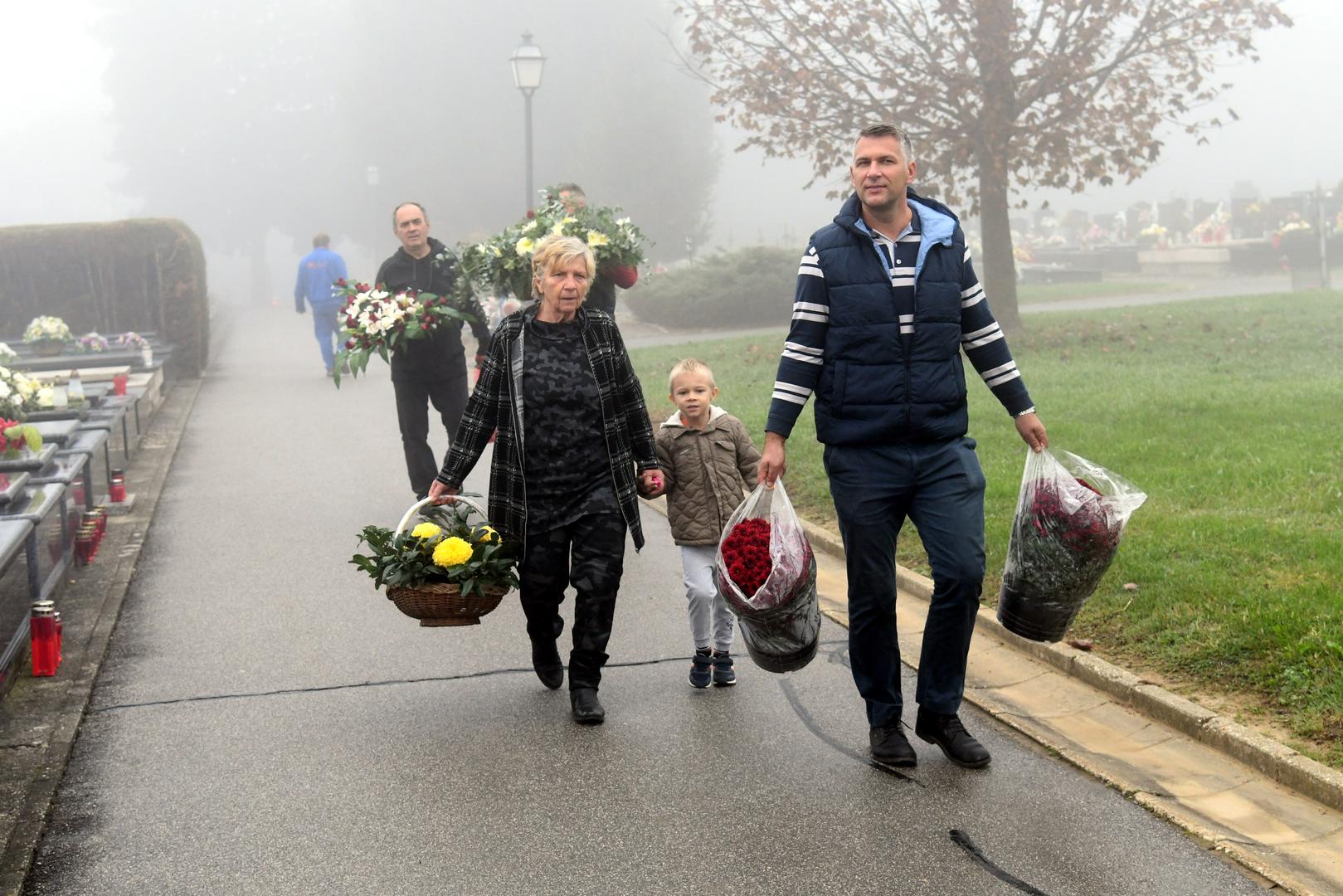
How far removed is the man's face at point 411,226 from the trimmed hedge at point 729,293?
1843 centimetres

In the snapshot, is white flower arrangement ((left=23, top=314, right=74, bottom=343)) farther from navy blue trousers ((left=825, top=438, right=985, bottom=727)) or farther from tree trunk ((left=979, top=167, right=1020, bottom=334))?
navy blue trousers ((left=825, top=438, right=985, bottom=727))

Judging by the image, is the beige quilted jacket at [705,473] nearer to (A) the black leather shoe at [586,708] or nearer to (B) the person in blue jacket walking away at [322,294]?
(A) the black leather shoe at [586,708]

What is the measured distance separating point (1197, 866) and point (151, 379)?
14.8m

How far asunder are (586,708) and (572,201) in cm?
433

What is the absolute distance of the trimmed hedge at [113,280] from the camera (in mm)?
21891

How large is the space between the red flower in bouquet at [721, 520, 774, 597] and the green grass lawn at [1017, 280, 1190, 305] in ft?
80.2

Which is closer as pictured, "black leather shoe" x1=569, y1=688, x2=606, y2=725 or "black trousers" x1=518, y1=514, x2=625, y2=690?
"black leather shoe" x1=569, y1=688, x2=606, y2=725

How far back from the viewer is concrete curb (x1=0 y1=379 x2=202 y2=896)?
4.59m

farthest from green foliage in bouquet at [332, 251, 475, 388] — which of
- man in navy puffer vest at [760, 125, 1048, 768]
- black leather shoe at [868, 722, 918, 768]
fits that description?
black leather shoe at [868, 722, 918, 768]

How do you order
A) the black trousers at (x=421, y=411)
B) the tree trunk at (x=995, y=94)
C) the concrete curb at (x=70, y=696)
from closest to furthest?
the concrete curb at (x=70, y=696) < the black trousers at (x=421, y=411) < the tree trunk at (x=995, y=94)

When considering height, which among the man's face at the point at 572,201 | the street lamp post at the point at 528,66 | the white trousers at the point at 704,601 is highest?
the street lamp post at the point at 528,66

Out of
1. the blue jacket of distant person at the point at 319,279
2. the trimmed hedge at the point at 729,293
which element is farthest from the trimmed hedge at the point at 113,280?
the trimmed hedge at the point at 729,293

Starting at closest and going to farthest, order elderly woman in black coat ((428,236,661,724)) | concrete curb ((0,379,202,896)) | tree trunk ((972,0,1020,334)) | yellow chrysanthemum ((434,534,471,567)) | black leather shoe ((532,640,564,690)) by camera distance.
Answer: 1. concrete curb ((0,379,202,896))
2. yellow chrysanthemum ((434,534,471,567))
3. elderly woman in black coat ((428,236,661,724))
4. black leather shoe ((532,640,564,690))
5. tree trunk ((972,0,1020,334))

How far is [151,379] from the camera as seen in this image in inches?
670
